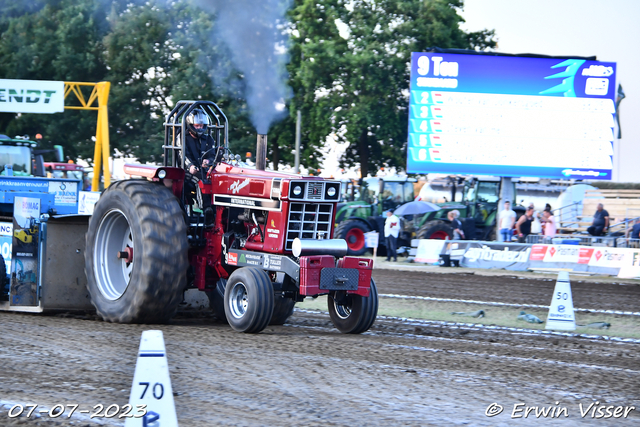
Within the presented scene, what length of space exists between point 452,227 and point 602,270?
4.76 m

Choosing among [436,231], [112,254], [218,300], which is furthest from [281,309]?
[436,231]

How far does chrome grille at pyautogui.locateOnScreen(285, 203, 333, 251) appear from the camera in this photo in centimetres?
834

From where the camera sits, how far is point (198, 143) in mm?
9211

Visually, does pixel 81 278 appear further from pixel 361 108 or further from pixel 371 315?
pixel 361 108

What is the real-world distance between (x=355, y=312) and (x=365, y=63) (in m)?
27.9

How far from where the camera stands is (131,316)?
28.0ft

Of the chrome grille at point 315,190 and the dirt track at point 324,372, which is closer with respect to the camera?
the dirt track at point 324,372

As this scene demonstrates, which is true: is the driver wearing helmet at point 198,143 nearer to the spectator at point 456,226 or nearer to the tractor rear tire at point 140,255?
the tractor rear tire at point 140,255

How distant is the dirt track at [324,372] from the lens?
16.8 feet

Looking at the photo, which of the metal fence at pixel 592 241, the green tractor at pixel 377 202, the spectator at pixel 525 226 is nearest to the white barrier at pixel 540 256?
the metal fence at pixel 592 241

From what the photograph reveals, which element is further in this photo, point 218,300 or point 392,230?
point 392,230

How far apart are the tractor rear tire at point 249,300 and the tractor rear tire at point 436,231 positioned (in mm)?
15708

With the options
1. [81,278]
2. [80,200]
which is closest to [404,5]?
[80,200]

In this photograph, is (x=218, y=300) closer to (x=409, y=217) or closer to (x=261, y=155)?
(x=261, y=155)
